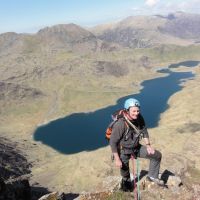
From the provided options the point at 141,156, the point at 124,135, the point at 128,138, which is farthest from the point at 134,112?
the point at 141,156

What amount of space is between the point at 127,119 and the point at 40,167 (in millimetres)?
144125

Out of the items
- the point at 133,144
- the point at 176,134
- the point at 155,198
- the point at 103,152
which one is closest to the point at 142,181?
the point at 155,198

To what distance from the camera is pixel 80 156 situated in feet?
520

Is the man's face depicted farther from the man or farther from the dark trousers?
the dark trousers

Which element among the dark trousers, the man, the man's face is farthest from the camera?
the dark trousers

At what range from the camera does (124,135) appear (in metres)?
19.8

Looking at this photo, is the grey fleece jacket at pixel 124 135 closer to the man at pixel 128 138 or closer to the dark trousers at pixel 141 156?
the man at pixel 128 138

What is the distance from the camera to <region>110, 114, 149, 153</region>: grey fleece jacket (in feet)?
63.7

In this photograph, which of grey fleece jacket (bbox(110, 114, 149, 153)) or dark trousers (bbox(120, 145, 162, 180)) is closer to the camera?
grey fleece jacket (bbox(110, 114, 149, 153))

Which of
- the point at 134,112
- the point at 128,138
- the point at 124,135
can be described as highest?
the point at 134,112

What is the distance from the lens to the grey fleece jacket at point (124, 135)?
19406 millimetres

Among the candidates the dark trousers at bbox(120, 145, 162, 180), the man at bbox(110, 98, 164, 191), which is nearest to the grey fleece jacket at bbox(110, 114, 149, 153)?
the man at bbox(110, 98, 164, 191)

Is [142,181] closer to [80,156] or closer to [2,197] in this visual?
[2,197]

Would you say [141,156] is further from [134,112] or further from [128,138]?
[134,112]
